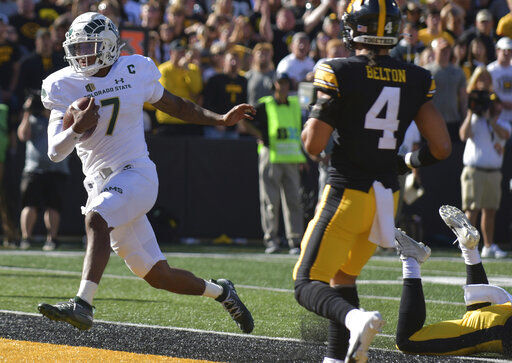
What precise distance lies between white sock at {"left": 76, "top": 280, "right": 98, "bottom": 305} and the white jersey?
0.73m

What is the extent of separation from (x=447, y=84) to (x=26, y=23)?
18.0 feet

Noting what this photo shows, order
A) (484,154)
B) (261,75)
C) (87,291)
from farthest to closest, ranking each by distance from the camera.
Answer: (261,75) → (484,154) → (87,291)

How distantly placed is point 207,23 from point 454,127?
4118mm

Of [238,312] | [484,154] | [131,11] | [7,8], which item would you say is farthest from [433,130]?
[131,11]

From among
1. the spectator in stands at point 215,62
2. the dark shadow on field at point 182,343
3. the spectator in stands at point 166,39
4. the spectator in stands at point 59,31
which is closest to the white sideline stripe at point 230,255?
the spectator in stands at point 59,31

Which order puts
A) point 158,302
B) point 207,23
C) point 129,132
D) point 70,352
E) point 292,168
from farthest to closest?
point 207,23
point 292,168
point 158,302
point 129,132
point 70,352

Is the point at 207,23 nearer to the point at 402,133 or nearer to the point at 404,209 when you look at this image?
the point at 404,209

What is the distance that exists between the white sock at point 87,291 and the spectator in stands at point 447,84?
768 centimetres

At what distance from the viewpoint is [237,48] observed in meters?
13.0

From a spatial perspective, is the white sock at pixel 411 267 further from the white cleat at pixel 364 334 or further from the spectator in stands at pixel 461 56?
the spectator in stands at pixel 461 56

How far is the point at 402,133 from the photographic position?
14.2ft

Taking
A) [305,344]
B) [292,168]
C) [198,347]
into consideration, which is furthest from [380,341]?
[292,168]

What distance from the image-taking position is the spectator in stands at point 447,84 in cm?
1162

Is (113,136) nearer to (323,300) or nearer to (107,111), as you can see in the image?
(107,111)
